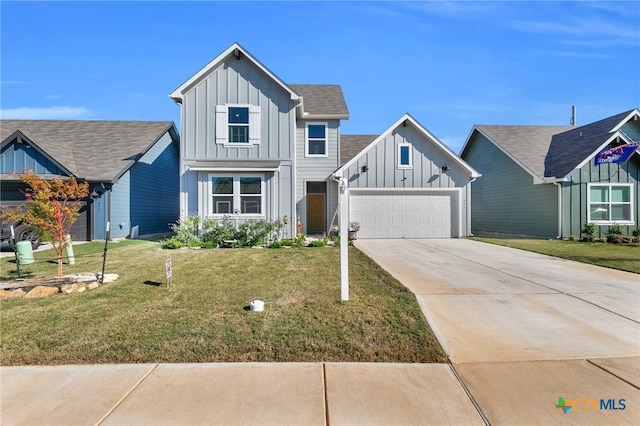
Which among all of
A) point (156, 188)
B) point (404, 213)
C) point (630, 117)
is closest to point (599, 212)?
point (630, 117)

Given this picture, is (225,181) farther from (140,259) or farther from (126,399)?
(126,399)

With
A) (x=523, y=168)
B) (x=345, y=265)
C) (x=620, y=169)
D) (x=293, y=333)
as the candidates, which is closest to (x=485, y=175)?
(x=523, y=168)

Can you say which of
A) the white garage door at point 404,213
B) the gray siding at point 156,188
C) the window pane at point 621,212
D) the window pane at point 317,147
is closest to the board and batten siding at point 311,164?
the window pane at point 317,147

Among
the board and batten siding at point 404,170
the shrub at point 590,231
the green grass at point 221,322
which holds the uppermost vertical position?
the board and batten siding at point 404,170

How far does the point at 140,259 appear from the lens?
30.5ft

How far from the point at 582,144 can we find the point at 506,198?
4203 mm

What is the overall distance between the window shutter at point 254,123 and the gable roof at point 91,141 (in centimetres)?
592

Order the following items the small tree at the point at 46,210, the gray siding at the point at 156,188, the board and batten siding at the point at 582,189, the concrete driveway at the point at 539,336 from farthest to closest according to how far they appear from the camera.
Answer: the gray siding at the point at 156,188 → the board and batten siding at the point at 582,189 → the small tree at the point at 46,210 → the concrete driveway at the point at 539,336

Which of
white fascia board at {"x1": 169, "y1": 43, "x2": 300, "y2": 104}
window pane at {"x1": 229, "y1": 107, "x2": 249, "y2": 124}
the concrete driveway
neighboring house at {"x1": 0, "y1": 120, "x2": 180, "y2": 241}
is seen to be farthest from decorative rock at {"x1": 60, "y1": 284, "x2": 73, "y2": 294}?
white fascia board at {"x1": 169, "y1": 43, "x2": 300, "y2": 104}

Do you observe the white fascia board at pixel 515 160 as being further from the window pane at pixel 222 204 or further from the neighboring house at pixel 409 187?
the window pane at pixel 222 204

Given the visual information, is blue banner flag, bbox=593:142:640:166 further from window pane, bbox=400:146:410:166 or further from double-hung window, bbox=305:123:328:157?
double-hung window, bbox=305:123:328:157

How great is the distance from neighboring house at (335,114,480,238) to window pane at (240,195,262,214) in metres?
4.36

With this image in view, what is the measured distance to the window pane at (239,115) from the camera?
44.2 ft

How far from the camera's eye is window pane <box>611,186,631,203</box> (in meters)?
15.1
